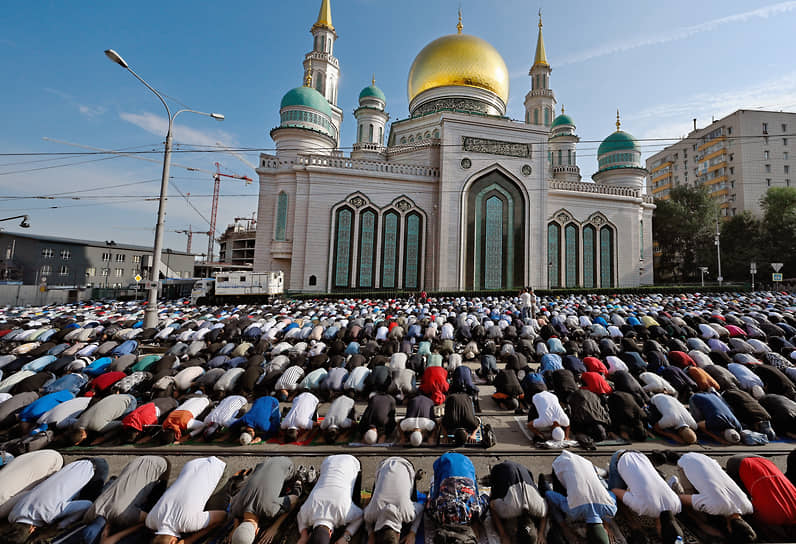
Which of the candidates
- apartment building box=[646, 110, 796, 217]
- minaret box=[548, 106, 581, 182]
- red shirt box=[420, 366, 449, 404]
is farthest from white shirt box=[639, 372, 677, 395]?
apartment building box=[646, 110, 796, 217]

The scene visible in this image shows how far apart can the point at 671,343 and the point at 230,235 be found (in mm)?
55460

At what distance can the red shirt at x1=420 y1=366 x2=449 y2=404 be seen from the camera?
20.5ft

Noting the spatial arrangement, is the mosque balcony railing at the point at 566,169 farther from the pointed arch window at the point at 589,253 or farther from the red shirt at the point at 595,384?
the red shirt at the point at 595,384

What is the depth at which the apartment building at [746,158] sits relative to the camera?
37.1 metres

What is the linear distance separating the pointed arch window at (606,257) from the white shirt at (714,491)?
92.3 ft

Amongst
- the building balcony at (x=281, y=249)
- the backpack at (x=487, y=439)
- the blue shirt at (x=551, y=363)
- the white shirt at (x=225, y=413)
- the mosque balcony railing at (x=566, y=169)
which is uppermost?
the mosque balcony railing at (x=566, y=169)

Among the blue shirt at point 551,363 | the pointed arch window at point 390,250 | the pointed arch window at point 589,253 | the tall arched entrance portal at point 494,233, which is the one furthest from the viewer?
the pointed arch window at point 589,253

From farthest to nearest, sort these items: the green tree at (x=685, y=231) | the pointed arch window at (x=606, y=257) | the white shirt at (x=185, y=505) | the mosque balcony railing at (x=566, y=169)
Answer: the green tree at (x=685, y=231)
the mosque balcony railing at (x=566, y=169)
the pointed arch window at (x=606, y=257)
the white shirt at (x=185, y=505)

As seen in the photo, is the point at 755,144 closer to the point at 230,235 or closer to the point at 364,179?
the point at 364,179

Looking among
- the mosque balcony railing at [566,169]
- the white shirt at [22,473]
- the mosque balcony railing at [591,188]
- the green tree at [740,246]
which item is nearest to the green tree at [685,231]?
the green tree at [740,246]

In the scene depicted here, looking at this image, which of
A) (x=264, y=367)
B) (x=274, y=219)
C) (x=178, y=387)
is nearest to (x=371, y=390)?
(x=264, y=367)

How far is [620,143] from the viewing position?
3144 centimetres

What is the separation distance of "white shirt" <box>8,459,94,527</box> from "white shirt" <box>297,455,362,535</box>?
85.7 inches

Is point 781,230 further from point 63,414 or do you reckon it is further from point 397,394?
point 63,414
